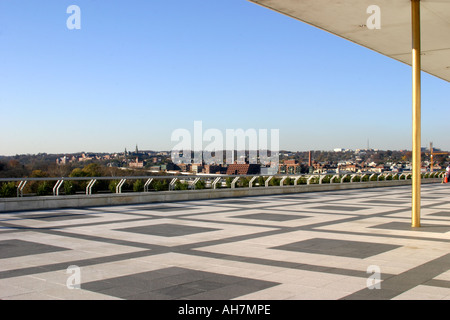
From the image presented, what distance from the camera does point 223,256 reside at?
7789 mm

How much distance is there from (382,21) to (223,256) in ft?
24.5

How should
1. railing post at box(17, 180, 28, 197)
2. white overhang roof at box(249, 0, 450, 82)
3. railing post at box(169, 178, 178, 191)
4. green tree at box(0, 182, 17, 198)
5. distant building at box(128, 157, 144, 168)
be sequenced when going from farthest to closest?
1. distant building at box(128, 157, 144, 168)
2. railing post at box(169, 178, 178, 191)
3. green tree at box(0, 182, 17, 198)
4. railing post at box(17, 180, 28, 197)
5. white overhang roof at box(249, 0, 450, 82)

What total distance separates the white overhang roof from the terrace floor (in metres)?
5.08

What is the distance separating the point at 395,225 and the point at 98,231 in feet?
24.0

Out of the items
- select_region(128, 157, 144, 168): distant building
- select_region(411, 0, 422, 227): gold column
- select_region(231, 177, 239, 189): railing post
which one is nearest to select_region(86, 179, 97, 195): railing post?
select_region(231, 177, 239, 189): railing post

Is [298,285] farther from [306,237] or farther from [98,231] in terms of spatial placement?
[98,231]

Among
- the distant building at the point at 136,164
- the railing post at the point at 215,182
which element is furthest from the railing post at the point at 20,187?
the distant building at the point at 136,164

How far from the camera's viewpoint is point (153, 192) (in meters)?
18.6

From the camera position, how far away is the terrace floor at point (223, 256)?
18.4 ft

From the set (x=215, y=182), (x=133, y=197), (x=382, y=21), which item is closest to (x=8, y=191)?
(x=133, y=197)

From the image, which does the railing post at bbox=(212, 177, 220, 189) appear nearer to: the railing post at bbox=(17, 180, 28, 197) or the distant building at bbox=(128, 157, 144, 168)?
the railing post at bbox=(17, 180, 28, 197)

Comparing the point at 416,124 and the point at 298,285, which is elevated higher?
the point at 416,124

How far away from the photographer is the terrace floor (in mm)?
5617
